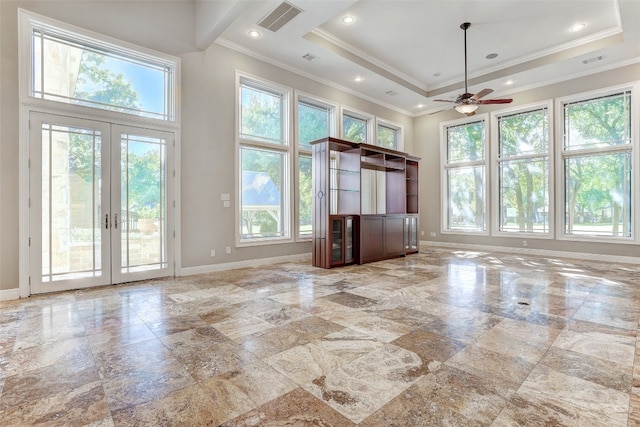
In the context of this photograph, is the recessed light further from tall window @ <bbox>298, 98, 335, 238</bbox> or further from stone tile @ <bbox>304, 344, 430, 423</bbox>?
stone tile @ <bbox>304, 344, 430, 423</bbox>

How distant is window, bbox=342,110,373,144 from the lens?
8109 millimetres

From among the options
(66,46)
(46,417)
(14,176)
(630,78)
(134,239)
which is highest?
(630,78)

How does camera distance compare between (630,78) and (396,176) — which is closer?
(630,78)

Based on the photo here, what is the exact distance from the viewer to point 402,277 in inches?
205

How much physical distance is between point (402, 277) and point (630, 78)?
21.4 ft

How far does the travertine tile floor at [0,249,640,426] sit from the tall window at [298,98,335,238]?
→ 278 centimetres

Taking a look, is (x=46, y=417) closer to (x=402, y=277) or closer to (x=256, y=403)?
(x=256, y=403)

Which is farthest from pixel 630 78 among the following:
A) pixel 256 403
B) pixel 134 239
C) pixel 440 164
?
pixel 134 239

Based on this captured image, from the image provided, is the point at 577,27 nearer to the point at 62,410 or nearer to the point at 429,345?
the point at 429,345

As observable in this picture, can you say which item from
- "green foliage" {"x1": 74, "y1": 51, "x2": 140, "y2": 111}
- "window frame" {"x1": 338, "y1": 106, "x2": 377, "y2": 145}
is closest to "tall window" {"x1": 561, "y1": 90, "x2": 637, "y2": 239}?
"window frame" {"x1": 338, "y1": 106, "x2": 377, "y2": 145}

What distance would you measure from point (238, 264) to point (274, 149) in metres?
2.48

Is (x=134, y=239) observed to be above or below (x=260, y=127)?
below

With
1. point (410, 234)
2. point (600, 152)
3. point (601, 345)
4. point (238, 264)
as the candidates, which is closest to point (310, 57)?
point (238, 264)

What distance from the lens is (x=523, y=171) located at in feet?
26.0
